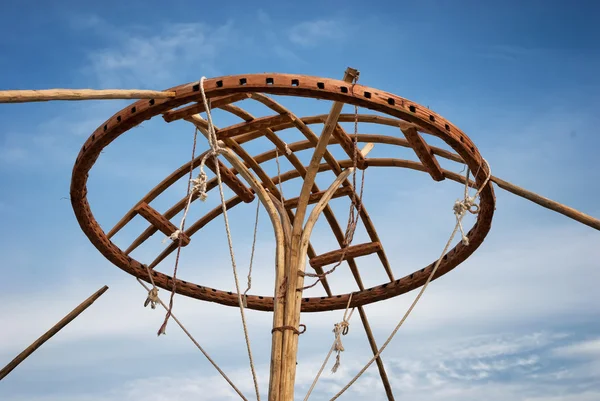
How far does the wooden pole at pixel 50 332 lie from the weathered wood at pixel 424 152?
230 inches

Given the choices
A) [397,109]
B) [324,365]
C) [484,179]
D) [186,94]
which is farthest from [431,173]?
[186,94]

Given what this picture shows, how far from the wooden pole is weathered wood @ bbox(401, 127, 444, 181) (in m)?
5.84

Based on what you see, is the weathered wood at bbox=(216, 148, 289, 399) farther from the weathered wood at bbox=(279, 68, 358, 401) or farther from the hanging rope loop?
the hanging rope loop

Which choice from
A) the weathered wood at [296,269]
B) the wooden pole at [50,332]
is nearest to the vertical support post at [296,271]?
the weathered wood at [296,269]

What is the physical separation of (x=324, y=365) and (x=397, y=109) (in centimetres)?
381

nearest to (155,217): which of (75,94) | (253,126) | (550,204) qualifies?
(253,126)

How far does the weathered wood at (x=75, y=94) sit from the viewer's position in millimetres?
6674

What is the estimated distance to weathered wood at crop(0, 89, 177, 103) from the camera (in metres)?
6.67

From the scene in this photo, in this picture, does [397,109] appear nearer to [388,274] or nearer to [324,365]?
[324,365]

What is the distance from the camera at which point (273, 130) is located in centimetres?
1110

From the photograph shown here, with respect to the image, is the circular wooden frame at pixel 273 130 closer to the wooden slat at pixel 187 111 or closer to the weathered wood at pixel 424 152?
the wooden slat at pixel 187 111

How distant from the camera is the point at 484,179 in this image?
30.4 feet

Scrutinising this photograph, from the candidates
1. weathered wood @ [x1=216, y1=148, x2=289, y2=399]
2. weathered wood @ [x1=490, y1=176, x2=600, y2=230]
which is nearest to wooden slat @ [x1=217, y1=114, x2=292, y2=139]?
weathered wood @ [x1=216, y1=148, x2=289, y2=399]

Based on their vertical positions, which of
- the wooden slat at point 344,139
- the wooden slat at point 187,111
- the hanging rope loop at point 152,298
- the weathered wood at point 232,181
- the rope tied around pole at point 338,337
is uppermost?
Answer: the weathered wood at point 232,181
